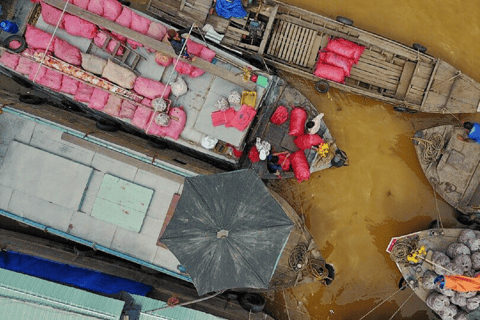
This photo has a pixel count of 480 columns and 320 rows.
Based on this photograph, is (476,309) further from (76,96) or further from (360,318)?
(76,96)

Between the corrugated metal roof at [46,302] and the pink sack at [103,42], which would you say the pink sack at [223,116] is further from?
the corrugated metal roof at [46,302]

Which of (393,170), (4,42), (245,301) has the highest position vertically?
(393,170)

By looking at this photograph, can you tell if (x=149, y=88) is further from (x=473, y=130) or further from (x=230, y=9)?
(x=473, y=130)

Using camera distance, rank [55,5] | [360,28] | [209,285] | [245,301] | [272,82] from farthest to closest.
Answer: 1. [360,28]
2. [245,301]
3. [272,82]
4. [55,5]
5. [209,285]

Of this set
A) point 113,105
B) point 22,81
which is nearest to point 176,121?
point 113,105

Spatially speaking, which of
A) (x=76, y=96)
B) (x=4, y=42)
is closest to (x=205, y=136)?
(x=76, y=96)

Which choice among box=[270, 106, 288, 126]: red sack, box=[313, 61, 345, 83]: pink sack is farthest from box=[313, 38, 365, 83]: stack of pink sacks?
box=[270, 106, 288, 126]: red sack
